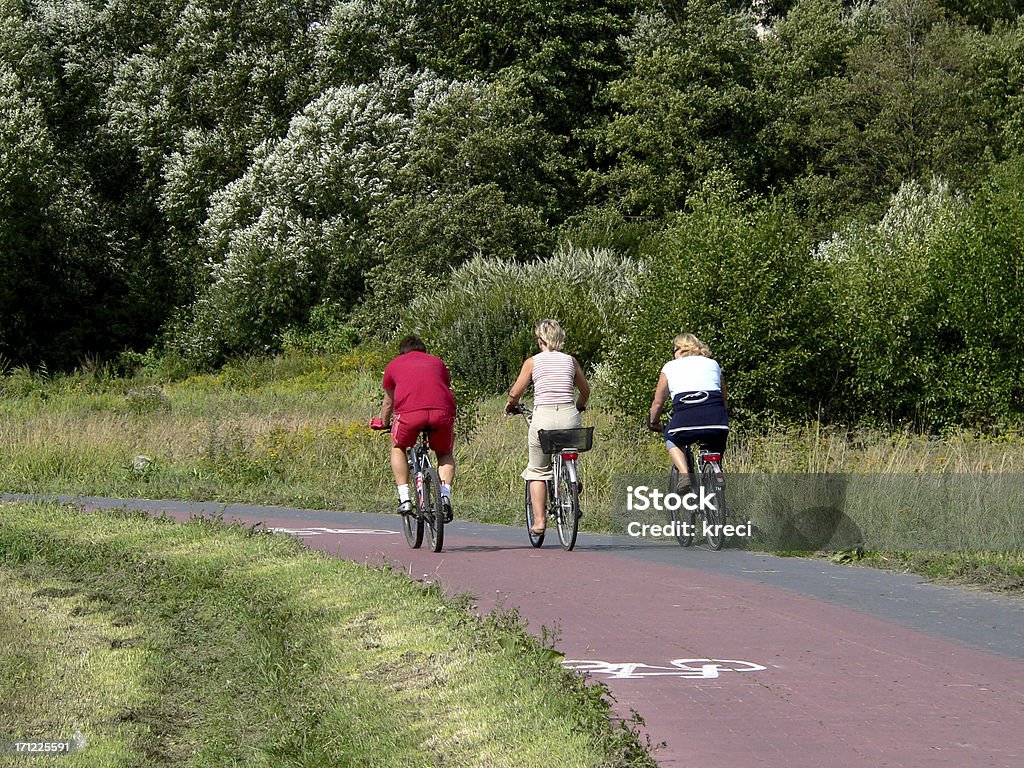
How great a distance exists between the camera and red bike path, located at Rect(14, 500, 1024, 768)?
21.8ft

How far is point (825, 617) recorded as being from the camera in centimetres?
1018

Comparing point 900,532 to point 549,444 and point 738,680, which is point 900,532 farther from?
point 738,680

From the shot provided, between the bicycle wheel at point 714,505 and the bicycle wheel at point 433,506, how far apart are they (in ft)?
7.51

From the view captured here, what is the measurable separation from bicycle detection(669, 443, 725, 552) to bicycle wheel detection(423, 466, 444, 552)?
2.12 metres

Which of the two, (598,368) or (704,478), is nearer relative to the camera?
(704,478)

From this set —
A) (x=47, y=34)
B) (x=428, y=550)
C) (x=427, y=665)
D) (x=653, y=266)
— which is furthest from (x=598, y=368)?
(x=47, y=34)

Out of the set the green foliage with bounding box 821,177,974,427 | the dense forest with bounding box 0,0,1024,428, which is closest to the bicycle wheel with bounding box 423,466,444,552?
the green foliage with bounding box 821,177,974,427

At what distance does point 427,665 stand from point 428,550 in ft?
21.0

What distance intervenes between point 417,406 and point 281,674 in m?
5.90

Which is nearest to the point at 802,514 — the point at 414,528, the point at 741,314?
the point at 414,528

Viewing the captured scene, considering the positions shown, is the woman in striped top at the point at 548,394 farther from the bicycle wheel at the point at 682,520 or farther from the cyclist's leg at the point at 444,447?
the bicycle wheel at the point at 682,520

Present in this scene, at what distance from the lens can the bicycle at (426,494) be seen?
538 inches

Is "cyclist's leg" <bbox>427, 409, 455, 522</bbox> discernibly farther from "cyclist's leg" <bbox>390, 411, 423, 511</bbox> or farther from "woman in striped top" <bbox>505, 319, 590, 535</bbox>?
"woman in striped top" <bbox>505, 319, 590, 535</bbox>

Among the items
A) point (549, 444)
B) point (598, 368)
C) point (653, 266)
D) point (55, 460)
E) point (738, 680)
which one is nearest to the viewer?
point (738, 680)
